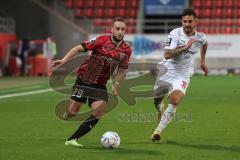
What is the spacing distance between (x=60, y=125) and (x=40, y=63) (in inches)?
873

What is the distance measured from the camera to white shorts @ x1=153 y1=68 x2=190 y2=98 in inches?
394

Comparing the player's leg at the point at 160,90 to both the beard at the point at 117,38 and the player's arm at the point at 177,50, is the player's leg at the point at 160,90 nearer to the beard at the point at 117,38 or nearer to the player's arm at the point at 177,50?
the player's arm at the point at 177,50

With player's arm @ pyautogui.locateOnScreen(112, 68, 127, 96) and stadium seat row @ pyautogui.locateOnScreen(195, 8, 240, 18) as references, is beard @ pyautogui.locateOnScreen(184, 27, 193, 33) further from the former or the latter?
stadium seat row @ pyautogui.locateOnScreen(195, 8, 240, 18)

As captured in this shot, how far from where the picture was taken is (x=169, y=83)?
10297 millimetres

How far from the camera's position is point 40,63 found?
34156 millimetres

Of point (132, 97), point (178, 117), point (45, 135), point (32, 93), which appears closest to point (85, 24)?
point (32, 93)

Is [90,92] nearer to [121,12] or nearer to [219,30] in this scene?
[219,30]

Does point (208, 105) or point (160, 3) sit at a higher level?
point (160, 3)

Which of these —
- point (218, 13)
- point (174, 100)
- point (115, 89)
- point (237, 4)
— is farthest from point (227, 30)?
point (115, 89)

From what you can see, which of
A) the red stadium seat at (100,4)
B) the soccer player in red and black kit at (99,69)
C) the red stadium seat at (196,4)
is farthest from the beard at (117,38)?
the red stadium seat at (100,4)

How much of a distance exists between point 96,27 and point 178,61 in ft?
89.4

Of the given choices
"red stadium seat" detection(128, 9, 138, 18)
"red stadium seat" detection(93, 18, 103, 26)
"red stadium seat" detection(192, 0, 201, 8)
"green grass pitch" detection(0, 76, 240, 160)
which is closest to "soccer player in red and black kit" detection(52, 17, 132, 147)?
"green grass pitch" detection(0, 76, 240, 160)

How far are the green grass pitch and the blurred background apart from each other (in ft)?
52.7

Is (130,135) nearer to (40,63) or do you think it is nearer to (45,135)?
(45,135)
